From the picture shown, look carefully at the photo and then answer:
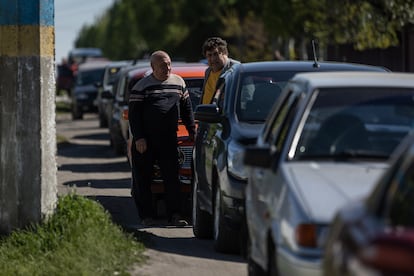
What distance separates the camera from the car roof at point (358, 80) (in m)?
9.55

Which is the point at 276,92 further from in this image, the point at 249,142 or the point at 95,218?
the point at 95,218

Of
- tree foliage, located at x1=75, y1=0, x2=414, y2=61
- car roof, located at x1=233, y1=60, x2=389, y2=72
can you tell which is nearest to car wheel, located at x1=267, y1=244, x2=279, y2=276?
car roof, located at x1=233, y1=60, x2=389, y2=72

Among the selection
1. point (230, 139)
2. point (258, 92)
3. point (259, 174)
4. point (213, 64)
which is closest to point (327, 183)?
point (259, 174)

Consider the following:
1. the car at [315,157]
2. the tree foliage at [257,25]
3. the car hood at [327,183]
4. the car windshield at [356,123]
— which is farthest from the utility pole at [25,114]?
the tree foliage at [257,25]

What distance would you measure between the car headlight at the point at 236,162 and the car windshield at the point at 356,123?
2.25m

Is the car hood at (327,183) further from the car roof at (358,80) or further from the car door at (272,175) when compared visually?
the car roof at (358,80)

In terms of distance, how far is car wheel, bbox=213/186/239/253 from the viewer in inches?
474

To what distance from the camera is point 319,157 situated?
8.95 meters

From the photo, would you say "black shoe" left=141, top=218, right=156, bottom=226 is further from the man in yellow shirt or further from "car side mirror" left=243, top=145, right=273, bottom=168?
"car side mirror" left=243, top=145, right=273, bottom=168

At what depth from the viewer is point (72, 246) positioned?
11.7 metres

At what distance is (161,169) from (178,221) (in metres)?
0.60

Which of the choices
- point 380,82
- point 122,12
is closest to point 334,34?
point 380,82

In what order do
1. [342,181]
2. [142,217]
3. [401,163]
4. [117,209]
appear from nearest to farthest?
[401,163] → [342,181] → [142,217] → [117,209]

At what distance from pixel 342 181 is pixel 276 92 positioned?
16.2 feet
